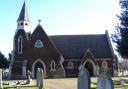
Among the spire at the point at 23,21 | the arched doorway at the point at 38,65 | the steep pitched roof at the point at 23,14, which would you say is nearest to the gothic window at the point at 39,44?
A: the arched doorway at the point at 38,65

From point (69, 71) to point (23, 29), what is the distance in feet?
36.2

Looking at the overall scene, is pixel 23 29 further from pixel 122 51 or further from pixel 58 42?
pixel 122 51

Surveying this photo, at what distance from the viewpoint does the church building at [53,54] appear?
54.4 m

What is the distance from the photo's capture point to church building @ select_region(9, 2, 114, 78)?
2142 inches

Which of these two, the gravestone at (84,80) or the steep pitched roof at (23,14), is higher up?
the steep pitched roof at (23,14)

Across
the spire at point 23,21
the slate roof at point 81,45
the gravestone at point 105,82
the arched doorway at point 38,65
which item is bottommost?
the gravestone at point 105,82

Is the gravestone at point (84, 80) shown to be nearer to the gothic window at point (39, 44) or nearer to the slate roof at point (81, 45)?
the gothic window at point (39, 44)

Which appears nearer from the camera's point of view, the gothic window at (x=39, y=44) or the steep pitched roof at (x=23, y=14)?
the gothic window at (x=39, y=44)

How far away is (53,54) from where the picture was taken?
54750 millimetres

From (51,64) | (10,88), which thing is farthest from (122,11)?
(51,64)

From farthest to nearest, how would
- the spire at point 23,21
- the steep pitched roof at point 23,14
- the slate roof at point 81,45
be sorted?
1. the steep pitched roof at point 23,14
2. the spire at point 23,21
3. the slate roof at point 81,45

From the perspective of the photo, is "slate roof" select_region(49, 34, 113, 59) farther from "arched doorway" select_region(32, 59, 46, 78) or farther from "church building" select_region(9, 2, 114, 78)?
"arched doorway" select_region(32, 59, 46, 78)

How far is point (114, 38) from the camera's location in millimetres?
26328

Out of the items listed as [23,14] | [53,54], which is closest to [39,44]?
[53,54]
